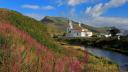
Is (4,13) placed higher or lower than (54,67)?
higher

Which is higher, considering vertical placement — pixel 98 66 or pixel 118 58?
pixel 98 66

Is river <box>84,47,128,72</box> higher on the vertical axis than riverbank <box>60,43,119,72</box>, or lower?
lower

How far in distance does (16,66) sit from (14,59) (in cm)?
78

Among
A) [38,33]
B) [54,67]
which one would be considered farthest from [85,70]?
[38,33]

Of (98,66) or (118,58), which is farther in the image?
(118,58)

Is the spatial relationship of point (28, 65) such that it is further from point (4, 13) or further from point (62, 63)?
point (4, 13)

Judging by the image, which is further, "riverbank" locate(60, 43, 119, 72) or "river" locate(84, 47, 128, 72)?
"river" locate(84, 47, 128, 72)

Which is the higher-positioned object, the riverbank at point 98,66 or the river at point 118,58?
the riverbank at point 98,66

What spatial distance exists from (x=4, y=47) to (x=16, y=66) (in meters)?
2.44

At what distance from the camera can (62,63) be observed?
991cm

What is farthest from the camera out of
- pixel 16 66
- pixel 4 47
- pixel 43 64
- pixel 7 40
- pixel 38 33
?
pixel 38 33

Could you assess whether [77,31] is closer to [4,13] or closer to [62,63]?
[4,13]

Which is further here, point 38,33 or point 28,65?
point 38,33

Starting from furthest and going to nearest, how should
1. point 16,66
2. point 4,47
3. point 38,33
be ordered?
point 38,33
point 4,47
point 16,66
